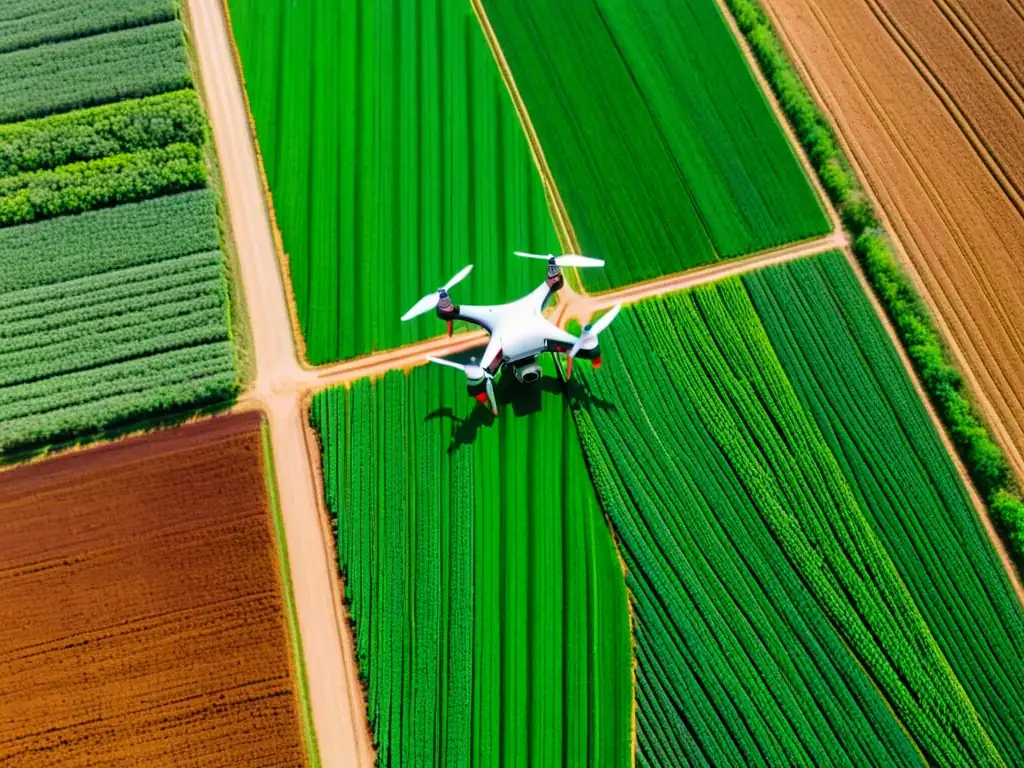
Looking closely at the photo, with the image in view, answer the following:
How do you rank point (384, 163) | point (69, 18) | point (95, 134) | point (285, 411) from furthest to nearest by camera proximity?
point (69, 18) → point (95, 134) → point (384, 163) → point (285, 411)

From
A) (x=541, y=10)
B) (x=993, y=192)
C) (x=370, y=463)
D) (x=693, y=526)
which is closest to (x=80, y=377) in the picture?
(x=370, y=463)

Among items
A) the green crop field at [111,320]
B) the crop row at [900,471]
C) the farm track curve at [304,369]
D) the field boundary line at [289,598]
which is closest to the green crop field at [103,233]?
the green crop field at [111,320]

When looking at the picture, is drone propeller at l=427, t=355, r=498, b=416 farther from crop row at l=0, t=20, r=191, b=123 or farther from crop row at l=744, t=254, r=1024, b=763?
crop row at l=0, t=20, r=191, b=123

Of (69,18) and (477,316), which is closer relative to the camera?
(477,316)

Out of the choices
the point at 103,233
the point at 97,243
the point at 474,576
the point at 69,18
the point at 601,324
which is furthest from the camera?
the point at 69,18

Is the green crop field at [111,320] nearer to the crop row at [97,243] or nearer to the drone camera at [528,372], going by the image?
the crop row at [97,243]

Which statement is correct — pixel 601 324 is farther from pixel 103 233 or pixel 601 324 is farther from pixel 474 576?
pixel 103 233

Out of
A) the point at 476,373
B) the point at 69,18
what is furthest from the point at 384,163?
the point at 69,18
